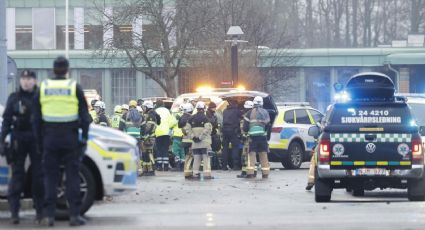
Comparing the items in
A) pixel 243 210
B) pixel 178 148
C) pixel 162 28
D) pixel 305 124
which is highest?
pixel 162 28

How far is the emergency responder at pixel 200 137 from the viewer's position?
80.9 feet

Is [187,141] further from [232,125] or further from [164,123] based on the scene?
[232,125]

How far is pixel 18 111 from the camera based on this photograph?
13.7m

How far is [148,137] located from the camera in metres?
26.9

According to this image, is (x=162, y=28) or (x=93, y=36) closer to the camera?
(x=162, y=28)

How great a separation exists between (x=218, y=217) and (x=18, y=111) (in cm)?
274

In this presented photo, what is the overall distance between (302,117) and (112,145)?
1697 cm

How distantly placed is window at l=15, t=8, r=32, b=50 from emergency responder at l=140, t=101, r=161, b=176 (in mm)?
38955

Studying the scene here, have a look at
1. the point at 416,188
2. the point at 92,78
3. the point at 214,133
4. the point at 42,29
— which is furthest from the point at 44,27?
the point at 416,188

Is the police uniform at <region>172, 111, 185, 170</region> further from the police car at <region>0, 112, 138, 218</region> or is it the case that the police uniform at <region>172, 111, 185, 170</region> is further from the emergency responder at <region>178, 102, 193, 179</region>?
the police car at <region>0, 112, 138, 218</region>

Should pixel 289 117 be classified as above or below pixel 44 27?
below

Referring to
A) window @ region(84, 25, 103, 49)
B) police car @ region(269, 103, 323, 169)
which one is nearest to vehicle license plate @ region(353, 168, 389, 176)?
police car @ region(269, 103, 323, 169)

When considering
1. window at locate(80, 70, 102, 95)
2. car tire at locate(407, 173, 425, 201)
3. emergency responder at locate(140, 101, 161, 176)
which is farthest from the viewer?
window at locate(80, 70, 102, 95)

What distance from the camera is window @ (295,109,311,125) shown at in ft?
100
